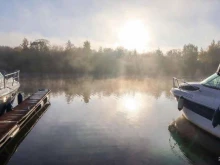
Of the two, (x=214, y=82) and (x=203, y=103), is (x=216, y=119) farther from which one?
(x=214, y=82)

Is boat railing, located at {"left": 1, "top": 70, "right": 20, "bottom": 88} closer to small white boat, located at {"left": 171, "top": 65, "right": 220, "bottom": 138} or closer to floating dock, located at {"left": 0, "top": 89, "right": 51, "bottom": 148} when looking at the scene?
floating dock, located at {"left": 0, "top": 89, "right": 51, "bottom": 148}

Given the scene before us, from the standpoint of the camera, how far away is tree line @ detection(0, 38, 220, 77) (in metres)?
58.0

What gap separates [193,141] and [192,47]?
6906 cm

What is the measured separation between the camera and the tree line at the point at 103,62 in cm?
5800

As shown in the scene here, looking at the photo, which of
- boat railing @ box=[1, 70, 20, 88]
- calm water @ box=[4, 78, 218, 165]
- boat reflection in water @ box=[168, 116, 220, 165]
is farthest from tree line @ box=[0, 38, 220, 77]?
boat reflection in water @ box=[168, 116, 220, 165]

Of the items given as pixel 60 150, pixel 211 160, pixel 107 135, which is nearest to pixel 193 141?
pixel 211 160

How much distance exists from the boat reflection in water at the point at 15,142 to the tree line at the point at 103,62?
4125cm

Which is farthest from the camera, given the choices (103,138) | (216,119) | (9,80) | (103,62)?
(103,62)

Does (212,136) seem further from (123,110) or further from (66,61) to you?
(66,61)

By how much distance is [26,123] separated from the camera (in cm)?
1224

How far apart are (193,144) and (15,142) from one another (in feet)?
22.3

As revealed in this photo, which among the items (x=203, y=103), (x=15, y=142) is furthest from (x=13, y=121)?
(x=203, y=103)

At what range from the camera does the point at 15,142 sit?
9.60m

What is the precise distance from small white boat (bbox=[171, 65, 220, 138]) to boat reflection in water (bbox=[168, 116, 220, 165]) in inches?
13.1
